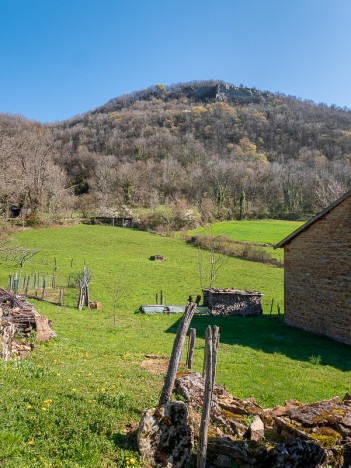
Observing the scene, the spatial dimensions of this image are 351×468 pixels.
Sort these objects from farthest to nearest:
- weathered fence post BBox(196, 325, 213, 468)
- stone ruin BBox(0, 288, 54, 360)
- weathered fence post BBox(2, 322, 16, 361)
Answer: stone ruin BBox(0, 288, 54, 360) → weathered fence post BBox(2, 322, 16, 361) → weathered fence post BBox(196, 325, 213, 468)

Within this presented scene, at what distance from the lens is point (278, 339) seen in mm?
19750

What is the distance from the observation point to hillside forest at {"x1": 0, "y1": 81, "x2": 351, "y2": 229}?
6231 centimetres

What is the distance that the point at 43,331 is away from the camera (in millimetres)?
14766

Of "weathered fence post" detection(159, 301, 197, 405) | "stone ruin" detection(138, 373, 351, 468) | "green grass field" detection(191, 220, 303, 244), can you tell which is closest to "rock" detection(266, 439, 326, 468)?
"stone ruin" detection(138, 373, 351, 468)

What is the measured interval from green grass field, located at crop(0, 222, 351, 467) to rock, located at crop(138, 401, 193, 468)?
0.28 metres

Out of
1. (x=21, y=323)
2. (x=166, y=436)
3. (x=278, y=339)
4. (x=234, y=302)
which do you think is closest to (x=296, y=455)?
(x=166, y=436)

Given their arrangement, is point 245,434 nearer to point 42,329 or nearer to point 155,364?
point 155,364

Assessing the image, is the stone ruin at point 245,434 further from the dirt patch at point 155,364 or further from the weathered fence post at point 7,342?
the weathered fence post at point 7,342

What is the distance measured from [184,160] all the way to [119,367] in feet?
303

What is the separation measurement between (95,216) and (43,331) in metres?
51.7

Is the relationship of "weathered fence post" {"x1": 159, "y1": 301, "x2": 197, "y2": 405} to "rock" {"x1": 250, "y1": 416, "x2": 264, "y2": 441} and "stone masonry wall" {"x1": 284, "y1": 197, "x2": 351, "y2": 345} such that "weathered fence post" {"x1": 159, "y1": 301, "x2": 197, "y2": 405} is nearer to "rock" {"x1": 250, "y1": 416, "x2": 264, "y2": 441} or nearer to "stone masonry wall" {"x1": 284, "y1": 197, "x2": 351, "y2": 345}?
"rock" {"x1": 250, "y1": 416, "x2": 264, "y2": 441}

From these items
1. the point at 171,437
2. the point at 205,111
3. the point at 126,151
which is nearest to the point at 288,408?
the point at 171,437

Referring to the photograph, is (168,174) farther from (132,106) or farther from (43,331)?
(132,106)

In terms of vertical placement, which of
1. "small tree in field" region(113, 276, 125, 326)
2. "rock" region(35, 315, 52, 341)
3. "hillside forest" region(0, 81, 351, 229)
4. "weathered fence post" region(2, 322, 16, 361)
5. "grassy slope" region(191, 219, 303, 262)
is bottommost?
"small tree in field" region(113, 276, 125, 326)
